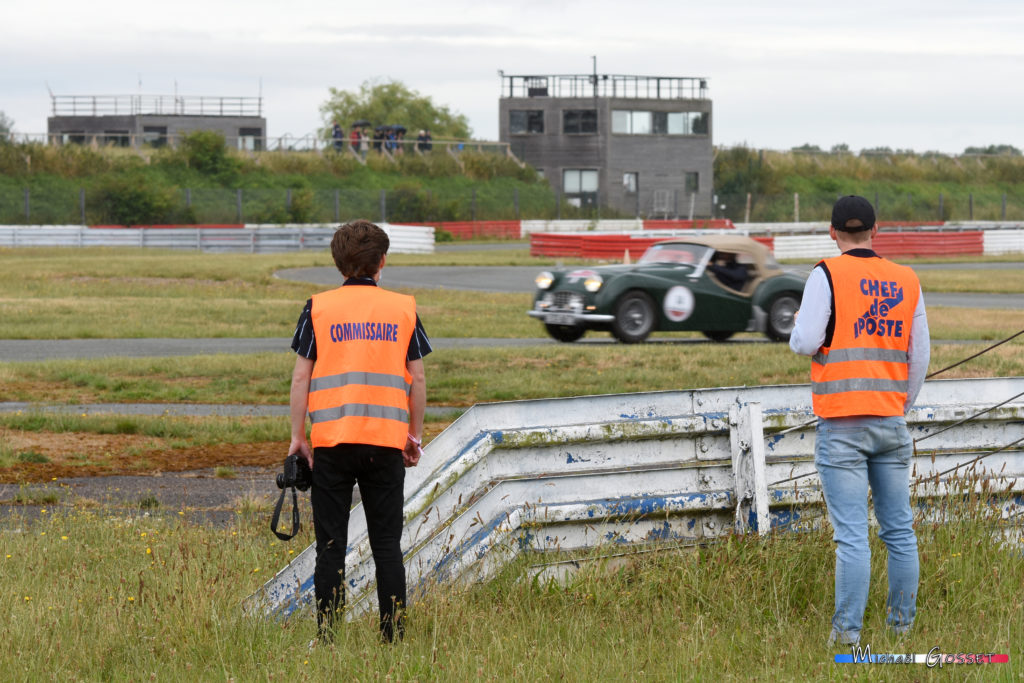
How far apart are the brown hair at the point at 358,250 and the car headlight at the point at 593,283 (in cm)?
1122

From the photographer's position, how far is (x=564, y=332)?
16.7m

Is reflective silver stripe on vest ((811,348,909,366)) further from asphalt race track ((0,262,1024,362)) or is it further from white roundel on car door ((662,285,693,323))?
asphalt race track ((0,262,1024,362))

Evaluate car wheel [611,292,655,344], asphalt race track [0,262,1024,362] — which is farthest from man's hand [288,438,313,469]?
car wheel [611,292,655,344]

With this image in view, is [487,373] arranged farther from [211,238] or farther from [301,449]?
[211,238]

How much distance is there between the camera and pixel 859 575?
15.0 feet

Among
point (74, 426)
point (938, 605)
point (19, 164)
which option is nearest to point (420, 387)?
point (938, 605)

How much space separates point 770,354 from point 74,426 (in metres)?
8.26

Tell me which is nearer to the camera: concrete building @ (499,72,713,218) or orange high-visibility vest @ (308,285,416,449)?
orange high-visibility vest @ (308,285,416,449)

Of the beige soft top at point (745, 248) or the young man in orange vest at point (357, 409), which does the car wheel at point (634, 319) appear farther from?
the young man in orange vest at point (357, 409)

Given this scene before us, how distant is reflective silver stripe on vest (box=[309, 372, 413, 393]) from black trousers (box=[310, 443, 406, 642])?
0.77ft

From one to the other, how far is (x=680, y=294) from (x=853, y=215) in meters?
11.4

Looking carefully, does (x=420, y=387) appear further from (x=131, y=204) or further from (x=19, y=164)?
(x=19, y=164)

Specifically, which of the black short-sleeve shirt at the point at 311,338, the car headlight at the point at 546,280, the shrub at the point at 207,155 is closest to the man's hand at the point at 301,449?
the black short-sleeve shirt at the point at 311,338

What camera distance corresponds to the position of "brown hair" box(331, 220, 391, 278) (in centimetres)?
464
